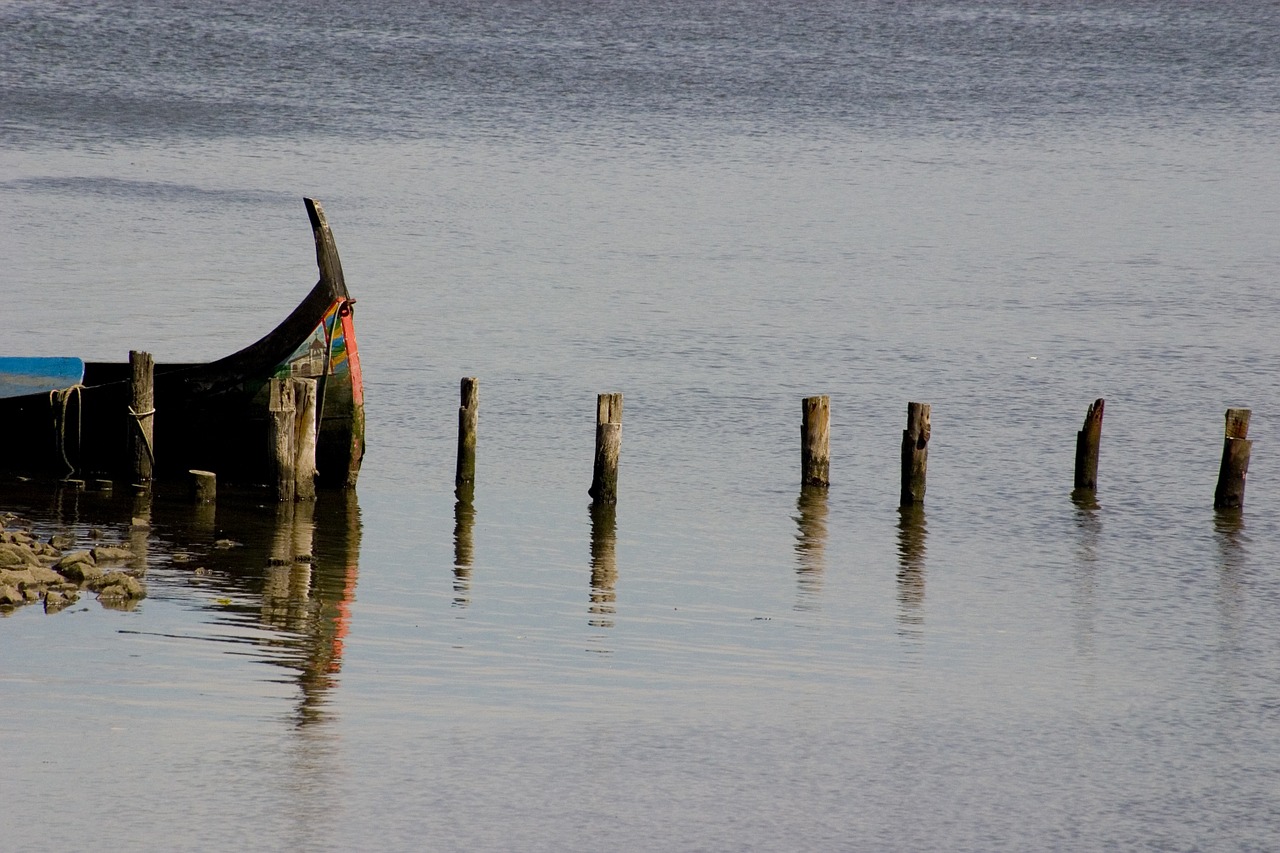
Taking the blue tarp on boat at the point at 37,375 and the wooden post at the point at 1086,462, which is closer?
the blue tarp on boat at the point at 37,375

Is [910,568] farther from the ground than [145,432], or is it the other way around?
[145,432]

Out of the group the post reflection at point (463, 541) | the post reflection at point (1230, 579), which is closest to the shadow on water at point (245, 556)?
the post reflection at point (463, 541)

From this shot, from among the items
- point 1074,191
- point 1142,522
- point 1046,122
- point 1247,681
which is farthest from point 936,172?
point 1247,681

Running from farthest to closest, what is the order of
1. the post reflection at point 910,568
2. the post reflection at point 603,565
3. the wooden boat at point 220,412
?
the wooden boat at point 220,412, the post reflection at point 910,568, the post reflection at point 603,565

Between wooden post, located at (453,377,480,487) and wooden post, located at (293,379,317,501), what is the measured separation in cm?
197

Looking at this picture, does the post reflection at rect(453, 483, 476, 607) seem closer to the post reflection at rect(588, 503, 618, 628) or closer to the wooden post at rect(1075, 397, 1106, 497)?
the post reflection at rect(588, 503, 618, 628)

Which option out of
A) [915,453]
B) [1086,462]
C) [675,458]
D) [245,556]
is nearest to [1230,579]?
[1086,462]

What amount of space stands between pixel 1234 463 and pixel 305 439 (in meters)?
10.8

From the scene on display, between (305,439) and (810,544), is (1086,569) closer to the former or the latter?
(810,544)

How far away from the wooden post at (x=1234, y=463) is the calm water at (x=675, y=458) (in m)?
0.38

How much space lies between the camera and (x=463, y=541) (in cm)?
1889

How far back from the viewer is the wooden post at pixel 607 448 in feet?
64.7

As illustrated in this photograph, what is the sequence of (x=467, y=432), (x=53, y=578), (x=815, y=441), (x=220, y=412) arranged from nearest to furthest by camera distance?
(x=53, y=578) < (x=220, y=412) < (x=467, y=432) < (x=815, y=441)

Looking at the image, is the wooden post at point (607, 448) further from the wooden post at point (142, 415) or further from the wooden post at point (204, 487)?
the wooden post at point (142, 415)
